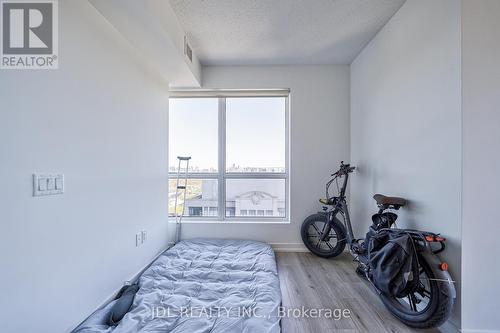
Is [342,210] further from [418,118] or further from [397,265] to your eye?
[418,118]

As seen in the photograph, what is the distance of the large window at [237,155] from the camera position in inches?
130

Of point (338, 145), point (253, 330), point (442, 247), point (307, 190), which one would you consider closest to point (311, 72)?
point (338, 145)

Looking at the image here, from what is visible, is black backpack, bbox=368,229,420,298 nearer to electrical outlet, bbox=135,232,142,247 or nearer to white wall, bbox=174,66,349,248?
white wall, bbox=174,66,349,248

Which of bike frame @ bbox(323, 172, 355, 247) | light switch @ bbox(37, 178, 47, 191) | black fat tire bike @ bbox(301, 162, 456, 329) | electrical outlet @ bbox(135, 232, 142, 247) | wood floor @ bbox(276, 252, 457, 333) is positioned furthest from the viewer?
bike frame @ bbox(323, 172, 355, 247)

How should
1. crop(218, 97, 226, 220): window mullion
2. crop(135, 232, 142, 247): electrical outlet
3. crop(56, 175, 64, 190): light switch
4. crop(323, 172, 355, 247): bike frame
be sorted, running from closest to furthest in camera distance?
crop(56, 175, 64, 190): light switch → crop(135, 232, 142, 247): electrical outlet → crop(323, 172, 355, 247): bike frame → crop(218, 97, 226, 220): window mullion

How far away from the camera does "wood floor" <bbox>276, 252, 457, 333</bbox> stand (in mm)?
1623

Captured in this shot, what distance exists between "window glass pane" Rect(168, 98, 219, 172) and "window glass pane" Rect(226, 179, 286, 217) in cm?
47

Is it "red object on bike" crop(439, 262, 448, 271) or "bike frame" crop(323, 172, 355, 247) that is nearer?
"red object on bike" crop(439, 262, 448, 271)

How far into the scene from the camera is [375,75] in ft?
8.04

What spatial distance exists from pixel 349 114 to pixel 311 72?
83cm

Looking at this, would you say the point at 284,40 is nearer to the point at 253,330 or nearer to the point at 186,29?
the point at 186,29

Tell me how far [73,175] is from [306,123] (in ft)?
8.94

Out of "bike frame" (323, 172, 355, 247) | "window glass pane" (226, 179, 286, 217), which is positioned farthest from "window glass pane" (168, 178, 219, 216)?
"bike frame" (323, 172, 355, 247)

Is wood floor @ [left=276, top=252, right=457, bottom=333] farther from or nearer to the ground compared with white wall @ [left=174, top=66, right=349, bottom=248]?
nearer to the ground
